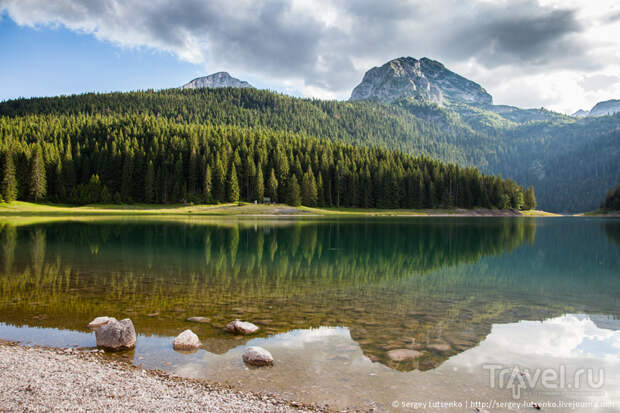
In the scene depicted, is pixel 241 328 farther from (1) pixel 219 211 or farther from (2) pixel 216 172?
(2) pixel 216 172

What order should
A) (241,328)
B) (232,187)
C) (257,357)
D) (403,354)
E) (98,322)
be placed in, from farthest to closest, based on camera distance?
1. (232,187)
2. (98,322)
3. (241,328)
4. (403,354)
5. (257,357)

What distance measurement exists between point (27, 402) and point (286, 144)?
135974mm

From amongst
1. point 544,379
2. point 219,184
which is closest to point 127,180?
point 219,184

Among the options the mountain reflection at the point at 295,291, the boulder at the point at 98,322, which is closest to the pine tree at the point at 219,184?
the mountain reflection at the point at 295,291

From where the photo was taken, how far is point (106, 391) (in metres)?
7.41

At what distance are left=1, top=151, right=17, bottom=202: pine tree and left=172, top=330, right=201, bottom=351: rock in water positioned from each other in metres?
108

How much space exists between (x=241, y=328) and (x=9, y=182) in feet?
360

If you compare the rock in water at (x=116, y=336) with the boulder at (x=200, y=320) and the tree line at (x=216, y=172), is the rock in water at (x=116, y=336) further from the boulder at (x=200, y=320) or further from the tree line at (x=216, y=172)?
the tree line at (x=216, y=172)

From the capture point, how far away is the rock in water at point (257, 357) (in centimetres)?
920

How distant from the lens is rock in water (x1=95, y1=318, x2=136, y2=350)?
33.3 feet

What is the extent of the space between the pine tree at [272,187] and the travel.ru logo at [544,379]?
108 meters

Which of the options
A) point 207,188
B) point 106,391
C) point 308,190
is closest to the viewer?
point 106,391

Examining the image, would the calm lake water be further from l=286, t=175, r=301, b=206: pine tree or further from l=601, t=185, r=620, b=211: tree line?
l=601, t=185, r=620, b=211: tree line

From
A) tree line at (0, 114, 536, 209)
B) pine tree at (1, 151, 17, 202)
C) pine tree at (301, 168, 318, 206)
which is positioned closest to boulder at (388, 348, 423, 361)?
tree line at (0, 114, 536, 209)
